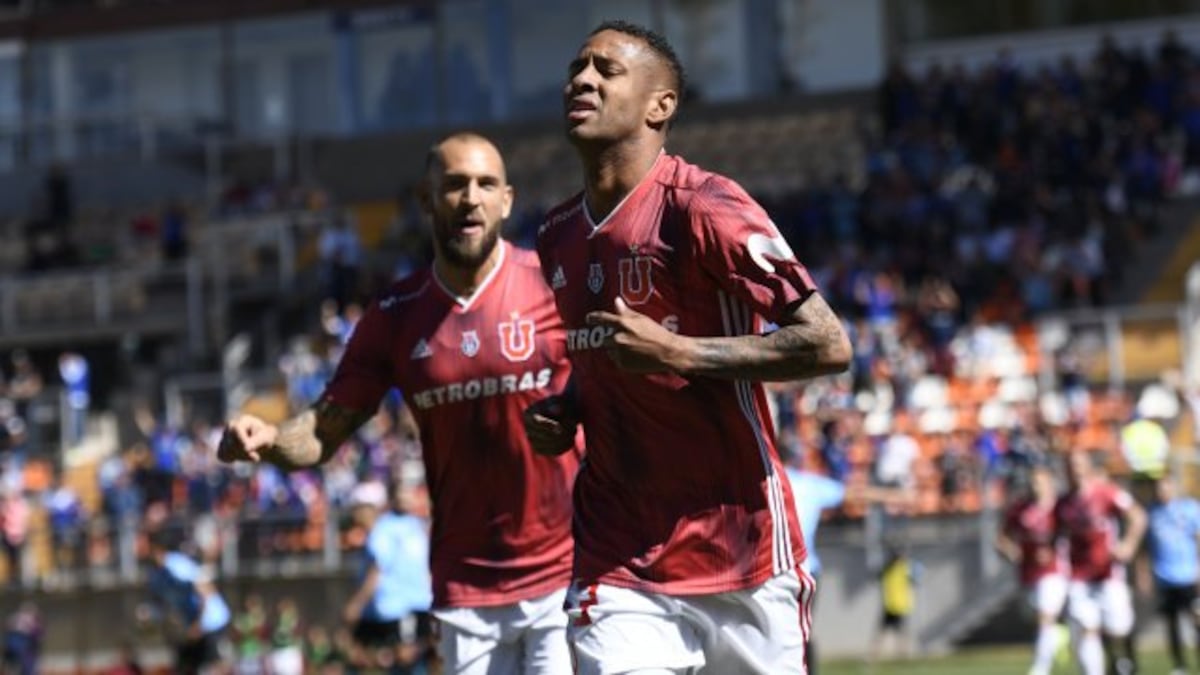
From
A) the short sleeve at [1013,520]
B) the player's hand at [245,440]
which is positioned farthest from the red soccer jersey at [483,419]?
the short sleeve at [1013,520]

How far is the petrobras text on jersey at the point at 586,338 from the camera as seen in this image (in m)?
7.50

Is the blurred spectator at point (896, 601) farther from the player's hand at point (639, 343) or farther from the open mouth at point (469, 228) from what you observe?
the player's hand at point (639, 343)

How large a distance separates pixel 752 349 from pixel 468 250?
114 inches

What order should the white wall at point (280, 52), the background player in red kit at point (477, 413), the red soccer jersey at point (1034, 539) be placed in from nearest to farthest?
the background player in red kit at point (477, 413)
the red soccer jersey at point (1034, 539)
the white wall at point (280, 52)

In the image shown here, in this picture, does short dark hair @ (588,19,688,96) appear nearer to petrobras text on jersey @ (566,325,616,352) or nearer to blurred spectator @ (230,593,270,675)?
petrobras text on jersey @ (566,325,616,352)

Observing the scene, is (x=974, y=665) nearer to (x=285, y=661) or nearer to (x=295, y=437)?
(x=285, y=661)

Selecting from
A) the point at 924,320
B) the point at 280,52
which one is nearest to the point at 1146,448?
the point at 924,320

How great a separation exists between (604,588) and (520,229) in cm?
3057

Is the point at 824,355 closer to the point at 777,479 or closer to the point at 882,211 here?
the point at 777,479

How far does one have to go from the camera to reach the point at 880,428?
2862cm

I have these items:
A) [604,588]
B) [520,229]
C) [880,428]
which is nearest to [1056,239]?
[880,428]

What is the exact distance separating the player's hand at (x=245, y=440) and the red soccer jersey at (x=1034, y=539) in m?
12.3

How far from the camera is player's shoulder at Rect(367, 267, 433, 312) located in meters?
9.98

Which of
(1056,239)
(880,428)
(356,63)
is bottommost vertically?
(880,428)
